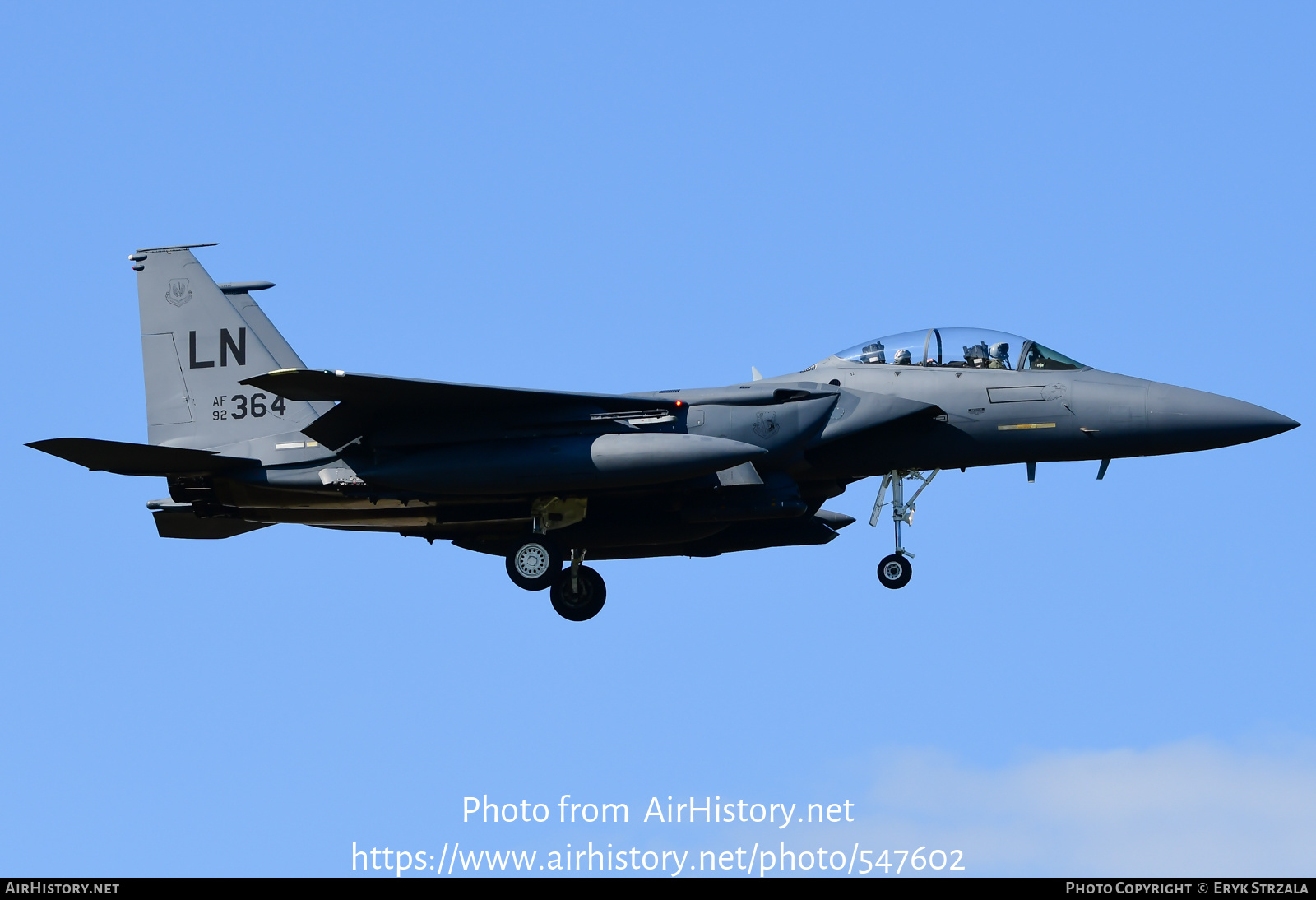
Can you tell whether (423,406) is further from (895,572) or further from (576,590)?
(895,572)

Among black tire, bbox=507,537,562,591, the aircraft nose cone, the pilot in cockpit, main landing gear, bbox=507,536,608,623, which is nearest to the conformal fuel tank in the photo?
black tire, bbox=507,537,562,591

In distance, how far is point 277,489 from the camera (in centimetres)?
1961

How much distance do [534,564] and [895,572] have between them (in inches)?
165

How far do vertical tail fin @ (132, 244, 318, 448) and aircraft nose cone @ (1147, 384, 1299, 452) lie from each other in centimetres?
1007

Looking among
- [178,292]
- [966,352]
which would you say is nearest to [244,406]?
[178,292]

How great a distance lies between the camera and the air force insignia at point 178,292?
68.5ft

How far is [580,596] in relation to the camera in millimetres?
20562

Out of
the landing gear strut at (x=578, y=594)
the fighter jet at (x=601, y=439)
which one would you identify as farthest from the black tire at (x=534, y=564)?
the landing gear strut at (x=578, y=594)

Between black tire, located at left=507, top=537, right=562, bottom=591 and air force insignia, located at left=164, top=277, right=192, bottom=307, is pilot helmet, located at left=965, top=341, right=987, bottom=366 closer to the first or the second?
black tire, located at left=507, top=537, right=562, bottom=591

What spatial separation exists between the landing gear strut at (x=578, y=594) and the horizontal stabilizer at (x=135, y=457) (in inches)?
157

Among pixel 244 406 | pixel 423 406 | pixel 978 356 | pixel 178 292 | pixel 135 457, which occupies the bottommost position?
pixel 135 457

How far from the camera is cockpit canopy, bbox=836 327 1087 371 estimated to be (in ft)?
63.5
